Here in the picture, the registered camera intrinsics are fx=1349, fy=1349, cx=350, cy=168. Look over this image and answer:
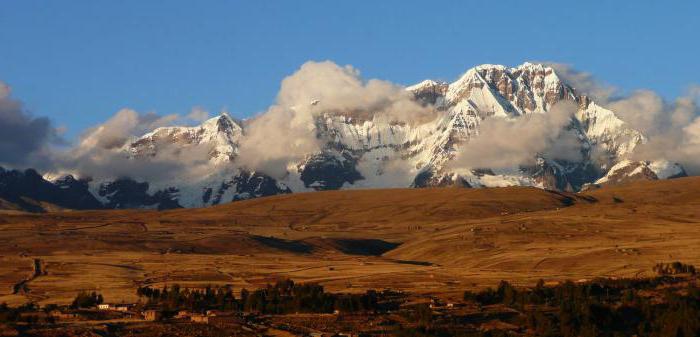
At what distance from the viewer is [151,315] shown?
13638 cm

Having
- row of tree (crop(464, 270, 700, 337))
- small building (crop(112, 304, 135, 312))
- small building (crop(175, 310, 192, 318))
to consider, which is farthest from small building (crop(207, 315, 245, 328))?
row of tree (crop(464, 270, 700, 337))

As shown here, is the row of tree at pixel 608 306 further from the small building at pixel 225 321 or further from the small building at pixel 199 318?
the small building at pixel 199 318

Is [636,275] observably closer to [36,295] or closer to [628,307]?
[628,307]

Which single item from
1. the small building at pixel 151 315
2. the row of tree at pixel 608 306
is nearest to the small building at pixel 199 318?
the small building at pixel 151 315

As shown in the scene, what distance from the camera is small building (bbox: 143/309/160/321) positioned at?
5266 inches

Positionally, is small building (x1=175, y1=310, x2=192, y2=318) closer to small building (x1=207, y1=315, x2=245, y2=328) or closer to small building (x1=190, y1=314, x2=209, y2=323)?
small building (x1=190, y1=314, x2=209, y2=323)

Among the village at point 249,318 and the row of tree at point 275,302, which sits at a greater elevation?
the row of tree at point 275,302

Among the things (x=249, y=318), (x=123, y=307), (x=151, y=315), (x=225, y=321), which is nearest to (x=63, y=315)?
(x=151, y=315)

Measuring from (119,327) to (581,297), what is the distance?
55019mm

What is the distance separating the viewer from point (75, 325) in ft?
414

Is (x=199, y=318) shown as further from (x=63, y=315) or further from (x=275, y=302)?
(x=275, y=302)

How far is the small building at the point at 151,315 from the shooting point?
13375 cm

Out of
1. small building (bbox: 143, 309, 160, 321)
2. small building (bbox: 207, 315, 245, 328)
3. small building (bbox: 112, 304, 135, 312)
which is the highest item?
small building (bbox: 112, 304, 135, 312)

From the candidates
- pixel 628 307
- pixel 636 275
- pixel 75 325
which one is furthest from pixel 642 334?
pixel 636 275
